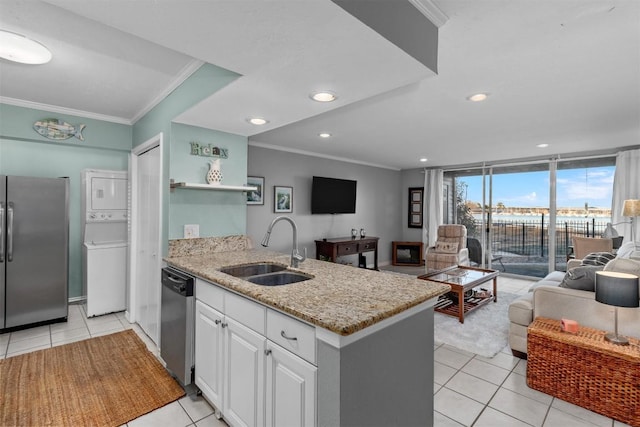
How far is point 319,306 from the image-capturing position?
1336 mm

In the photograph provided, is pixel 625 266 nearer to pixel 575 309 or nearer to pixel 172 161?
pixel 575 309

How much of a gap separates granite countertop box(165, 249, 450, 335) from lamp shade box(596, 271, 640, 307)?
114 centimetres

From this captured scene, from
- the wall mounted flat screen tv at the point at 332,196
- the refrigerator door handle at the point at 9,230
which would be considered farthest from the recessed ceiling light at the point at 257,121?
the wall mounted flat screen tv at the point at 332,196

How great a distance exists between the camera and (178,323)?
85.8 inches

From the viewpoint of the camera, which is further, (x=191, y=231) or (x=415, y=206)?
(x=415, y=206)

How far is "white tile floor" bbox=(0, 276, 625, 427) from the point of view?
192 centimetres

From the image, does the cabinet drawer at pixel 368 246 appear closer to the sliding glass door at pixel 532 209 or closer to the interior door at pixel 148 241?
the sliding glass door at pixel 532 209

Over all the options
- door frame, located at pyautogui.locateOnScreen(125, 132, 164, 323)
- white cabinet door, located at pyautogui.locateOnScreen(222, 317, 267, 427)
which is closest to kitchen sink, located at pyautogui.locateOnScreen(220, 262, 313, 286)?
white cabinet door, located at pyautogui.locateOnScreen(222, 317, 267, 427)

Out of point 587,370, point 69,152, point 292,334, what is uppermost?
point 69,152

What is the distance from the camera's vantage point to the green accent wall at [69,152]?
3010mm

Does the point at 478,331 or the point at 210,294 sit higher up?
the point at 210,294

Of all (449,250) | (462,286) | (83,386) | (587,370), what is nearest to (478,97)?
(462,286)

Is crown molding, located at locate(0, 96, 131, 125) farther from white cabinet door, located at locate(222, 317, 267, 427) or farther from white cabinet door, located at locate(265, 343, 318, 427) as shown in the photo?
white cabinet door, located at locate(265, 343, 318, 427)

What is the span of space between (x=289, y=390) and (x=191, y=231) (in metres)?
1.76
